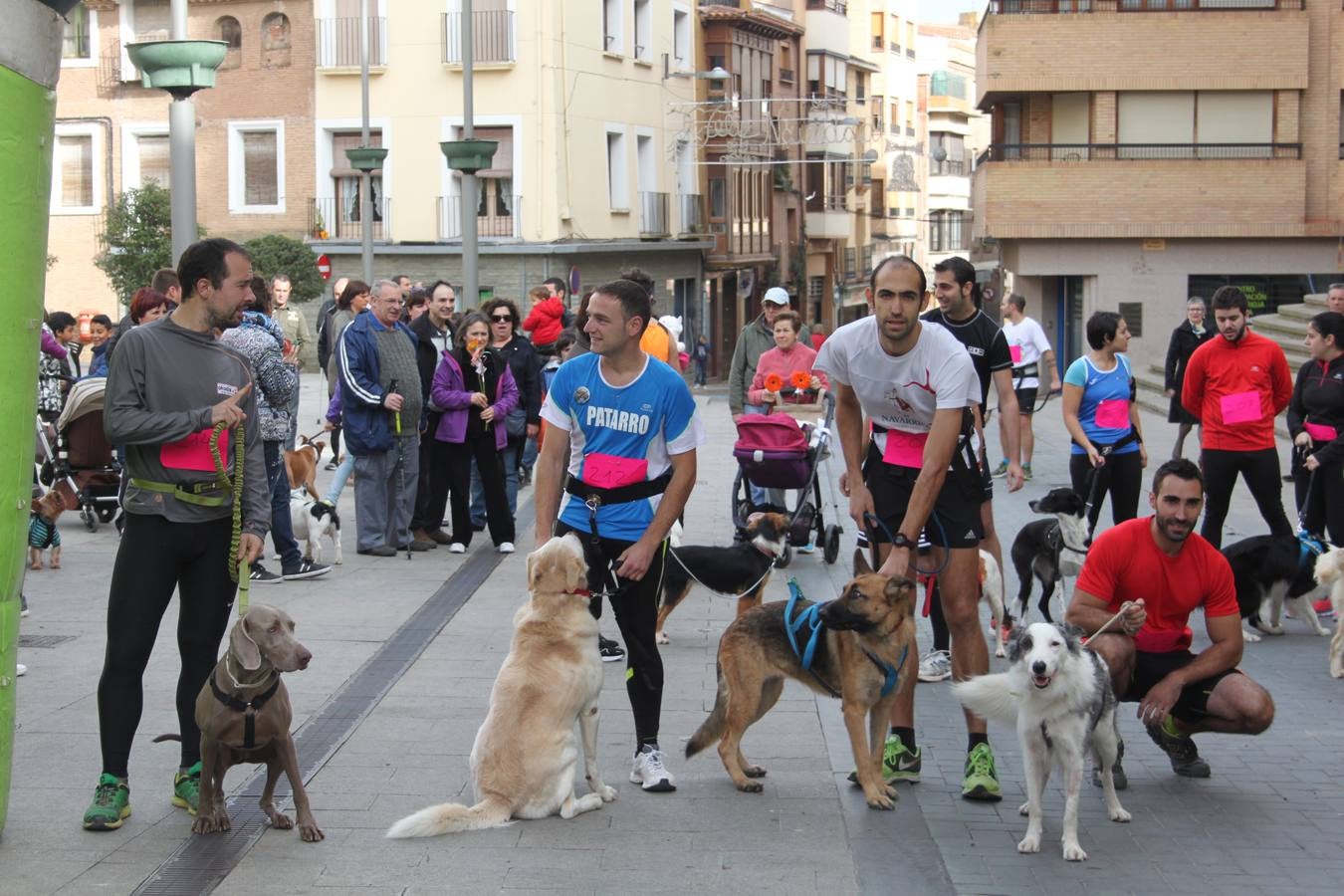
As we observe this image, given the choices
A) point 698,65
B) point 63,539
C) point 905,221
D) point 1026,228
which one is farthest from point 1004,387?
point 905,221

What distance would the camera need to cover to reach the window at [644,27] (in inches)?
1806

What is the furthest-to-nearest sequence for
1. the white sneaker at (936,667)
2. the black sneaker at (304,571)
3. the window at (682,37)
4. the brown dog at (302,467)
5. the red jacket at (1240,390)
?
the window at (682,37)
the brown dog at (302,467)
the black sneaker at (304,571)
the red jacket at (1240,390)
the white sneaker at (936,667)

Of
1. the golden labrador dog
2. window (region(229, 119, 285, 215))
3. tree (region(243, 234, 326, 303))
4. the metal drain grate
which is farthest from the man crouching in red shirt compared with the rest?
window (region(229, 119, 285, 215))

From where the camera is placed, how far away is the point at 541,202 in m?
40.1

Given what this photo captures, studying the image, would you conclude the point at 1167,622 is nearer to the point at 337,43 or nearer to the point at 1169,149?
the point at 1169,149

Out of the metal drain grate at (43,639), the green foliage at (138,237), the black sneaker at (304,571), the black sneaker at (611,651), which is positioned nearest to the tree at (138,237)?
the green foliage at (138,237)

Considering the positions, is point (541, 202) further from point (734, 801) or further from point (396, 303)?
point (734, 801)

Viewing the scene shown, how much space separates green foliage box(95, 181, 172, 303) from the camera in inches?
1496

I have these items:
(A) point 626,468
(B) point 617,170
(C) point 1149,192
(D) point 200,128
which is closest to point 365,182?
(D) point 200,128

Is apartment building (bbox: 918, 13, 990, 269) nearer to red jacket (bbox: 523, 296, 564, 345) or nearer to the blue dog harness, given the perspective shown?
red jacket (bbox: 523, 296, 564, 345)

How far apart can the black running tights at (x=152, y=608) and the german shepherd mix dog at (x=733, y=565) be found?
12.2 feet

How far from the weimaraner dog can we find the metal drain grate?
378 centimetres

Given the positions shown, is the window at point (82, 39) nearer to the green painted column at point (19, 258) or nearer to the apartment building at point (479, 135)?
the apartment building at point (479, 135)

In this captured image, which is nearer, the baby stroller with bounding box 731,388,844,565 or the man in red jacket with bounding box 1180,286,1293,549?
the man in red jacket with bounding box 1180,286,1293,549
